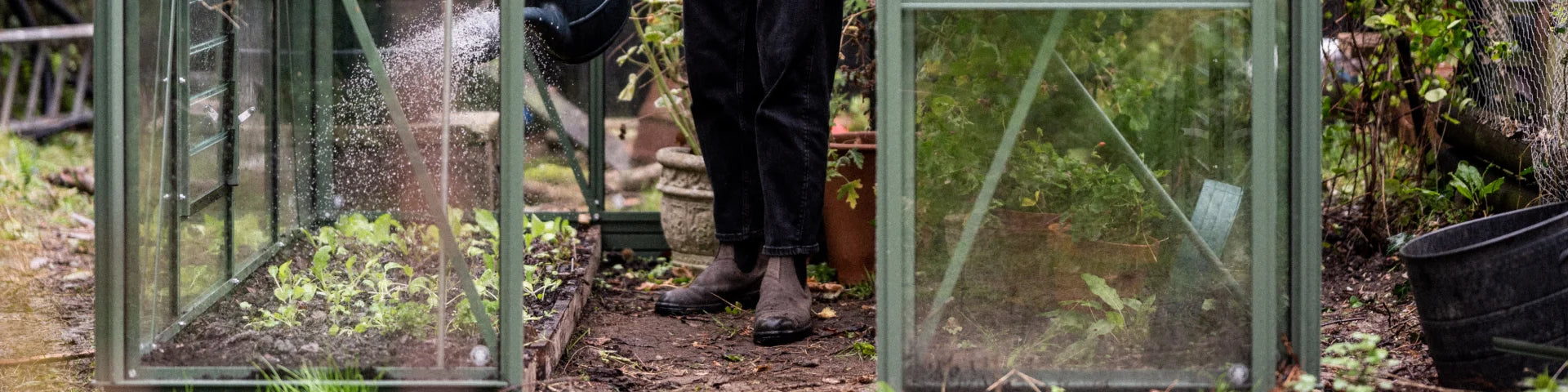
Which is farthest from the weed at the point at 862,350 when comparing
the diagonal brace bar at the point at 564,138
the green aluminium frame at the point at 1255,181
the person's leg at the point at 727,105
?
the diagonal brace bar at the point at 564,138

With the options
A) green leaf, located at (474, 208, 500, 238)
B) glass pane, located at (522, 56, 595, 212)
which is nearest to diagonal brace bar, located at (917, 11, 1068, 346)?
green leaf, located at (474, 208, 500, 238)

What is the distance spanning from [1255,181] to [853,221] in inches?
65.9

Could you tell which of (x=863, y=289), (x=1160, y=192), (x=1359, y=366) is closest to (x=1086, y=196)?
(x=1160, y=192)

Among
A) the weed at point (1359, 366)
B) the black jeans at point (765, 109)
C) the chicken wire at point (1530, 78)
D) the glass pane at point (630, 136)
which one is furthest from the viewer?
the glass pane at point (630, 136)

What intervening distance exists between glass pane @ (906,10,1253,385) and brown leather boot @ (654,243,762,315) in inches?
47.7

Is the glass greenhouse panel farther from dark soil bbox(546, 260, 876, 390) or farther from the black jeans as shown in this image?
the black jeans

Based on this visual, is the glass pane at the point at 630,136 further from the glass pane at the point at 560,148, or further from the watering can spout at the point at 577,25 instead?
the watering can spout at the point at 577,25

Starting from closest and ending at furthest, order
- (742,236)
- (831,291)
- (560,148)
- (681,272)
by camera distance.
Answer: (742,236)
(831,291)
(681,272)
(560,148)

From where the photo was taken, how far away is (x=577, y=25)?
131 inches

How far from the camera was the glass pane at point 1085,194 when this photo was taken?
2.30 m

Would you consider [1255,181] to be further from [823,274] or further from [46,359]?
[46,359]

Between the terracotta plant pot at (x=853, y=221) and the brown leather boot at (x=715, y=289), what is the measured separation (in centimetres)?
39

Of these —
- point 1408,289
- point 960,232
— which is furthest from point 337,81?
point 1408,289

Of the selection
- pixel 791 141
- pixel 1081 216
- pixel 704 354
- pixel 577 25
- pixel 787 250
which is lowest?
pixel 704 354
